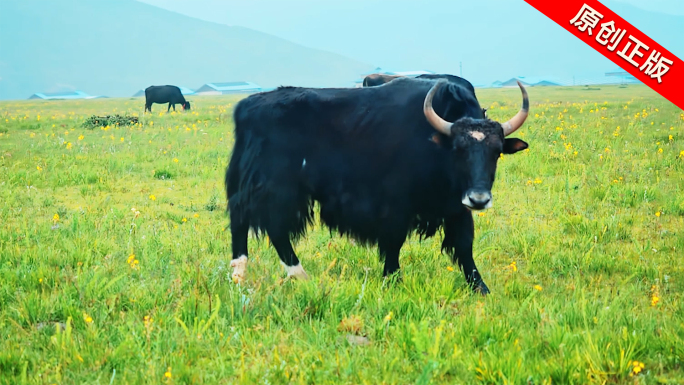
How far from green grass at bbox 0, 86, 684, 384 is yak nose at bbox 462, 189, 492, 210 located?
60cm

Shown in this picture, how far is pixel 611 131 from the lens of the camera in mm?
13125

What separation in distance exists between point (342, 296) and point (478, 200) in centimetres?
114

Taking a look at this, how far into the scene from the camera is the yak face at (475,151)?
4453 mm

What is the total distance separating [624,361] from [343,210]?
255cm

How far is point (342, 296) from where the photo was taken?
13.7 ft

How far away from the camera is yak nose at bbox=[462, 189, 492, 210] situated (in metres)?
4.32

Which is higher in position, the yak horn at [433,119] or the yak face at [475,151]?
the yak horn at [433,119]

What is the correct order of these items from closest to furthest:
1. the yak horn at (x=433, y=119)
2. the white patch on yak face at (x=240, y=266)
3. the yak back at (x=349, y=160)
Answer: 1. the yak horn at (x=433, y=119)
2. the yak back at (x=349, y=160)
3. the white patch on yak face at (x=240, y=266)

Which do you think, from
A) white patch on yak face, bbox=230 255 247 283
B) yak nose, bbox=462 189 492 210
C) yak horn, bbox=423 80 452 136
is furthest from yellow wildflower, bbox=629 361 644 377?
white patch on yak face, bbox=230 255 247 283

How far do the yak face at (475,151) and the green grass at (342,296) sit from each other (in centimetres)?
76

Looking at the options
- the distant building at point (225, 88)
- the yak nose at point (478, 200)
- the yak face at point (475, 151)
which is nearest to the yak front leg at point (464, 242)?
the yak face at point (475, 151)

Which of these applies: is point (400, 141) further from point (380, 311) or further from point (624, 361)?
point (624, 361)

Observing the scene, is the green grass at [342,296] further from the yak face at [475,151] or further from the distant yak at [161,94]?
the distant yak at [161,94]

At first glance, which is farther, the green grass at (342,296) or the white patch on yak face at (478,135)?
the white patch on yak face at (478,135)
